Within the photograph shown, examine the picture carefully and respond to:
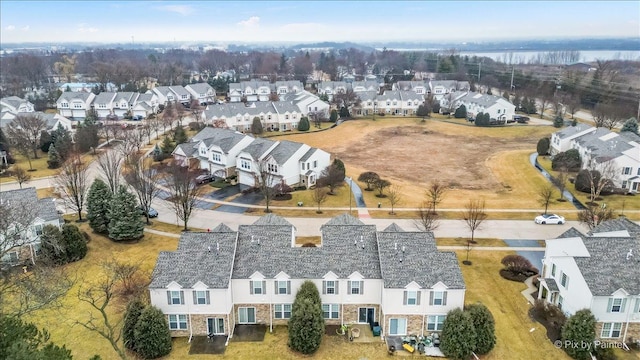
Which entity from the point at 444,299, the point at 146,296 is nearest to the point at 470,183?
the point at 444,299

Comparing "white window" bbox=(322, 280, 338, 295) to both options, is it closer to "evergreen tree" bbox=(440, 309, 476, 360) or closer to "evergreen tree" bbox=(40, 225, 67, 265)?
"evergreen tree" bbox=(440, 309, 476, 360)

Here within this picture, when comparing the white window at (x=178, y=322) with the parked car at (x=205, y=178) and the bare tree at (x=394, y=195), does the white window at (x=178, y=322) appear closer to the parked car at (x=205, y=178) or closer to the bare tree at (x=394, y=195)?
the bare tree at (x=394, y=195)

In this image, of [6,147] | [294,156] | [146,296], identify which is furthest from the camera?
[6,147]

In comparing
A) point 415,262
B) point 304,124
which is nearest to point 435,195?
point 415,262

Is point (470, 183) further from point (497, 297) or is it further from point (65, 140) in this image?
point (65, 140)

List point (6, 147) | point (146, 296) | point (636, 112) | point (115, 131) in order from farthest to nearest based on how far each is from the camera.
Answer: point (636, 112) < point (115, 131) < point (6, 147) < point (146, 296)

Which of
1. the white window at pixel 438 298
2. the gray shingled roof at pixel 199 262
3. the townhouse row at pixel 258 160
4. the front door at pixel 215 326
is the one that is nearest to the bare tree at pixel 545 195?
the white window at pixel 438 298
